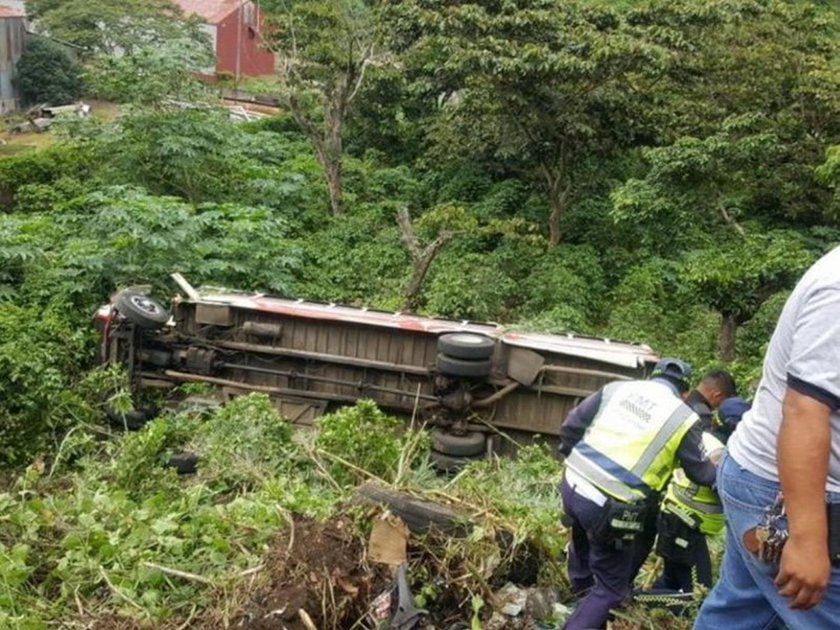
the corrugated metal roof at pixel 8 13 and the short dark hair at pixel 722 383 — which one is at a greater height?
the corrugated metal roof at pixel 8 13

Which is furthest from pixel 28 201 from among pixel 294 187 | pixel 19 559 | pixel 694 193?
pixel 19 559

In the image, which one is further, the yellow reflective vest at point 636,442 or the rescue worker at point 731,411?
the rescue worker at point 731,411

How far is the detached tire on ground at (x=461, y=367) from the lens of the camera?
7961 millimetres

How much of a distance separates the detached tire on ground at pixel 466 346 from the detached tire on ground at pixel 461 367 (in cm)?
4

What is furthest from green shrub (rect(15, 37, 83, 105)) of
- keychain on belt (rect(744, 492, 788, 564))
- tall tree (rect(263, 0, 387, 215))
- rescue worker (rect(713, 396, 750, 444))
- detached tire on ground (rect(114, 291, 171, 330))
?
keychain on belt (rect(744, 492, 788, 564))

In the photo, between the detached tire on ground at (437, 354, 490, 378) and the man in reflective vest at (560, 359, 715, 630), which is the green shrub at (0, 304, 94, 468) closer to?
the detached tire on ground at (437, 354, 490, 378)

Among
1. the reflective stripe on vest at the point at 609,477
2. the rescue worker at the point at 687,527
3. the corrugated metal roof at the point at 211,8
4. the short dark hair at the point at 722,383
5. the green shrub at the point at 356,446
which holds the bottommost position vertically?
the green shrub at the point at 356,446

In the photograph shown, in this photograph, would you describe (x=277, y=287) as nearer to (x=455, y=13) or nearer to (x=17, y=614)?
(x=455, y=13)

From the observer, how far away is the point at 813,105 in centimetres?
1580

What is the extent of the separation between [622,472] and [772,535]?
1.60 meters

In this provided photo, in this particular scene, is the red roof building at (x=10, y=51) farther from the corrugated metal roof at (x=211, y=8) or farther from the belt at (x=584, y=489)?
the belt at (x=584, y=489)

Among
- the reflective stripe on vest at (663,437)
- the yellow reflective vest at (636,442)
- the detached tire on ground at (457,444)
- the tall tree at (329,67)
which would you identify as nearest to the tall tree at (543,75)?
the tall tree at (329,67)

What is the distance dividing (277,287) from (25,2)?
33.0 m

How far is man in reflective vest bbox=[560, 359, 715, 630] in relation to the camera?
3623mm
